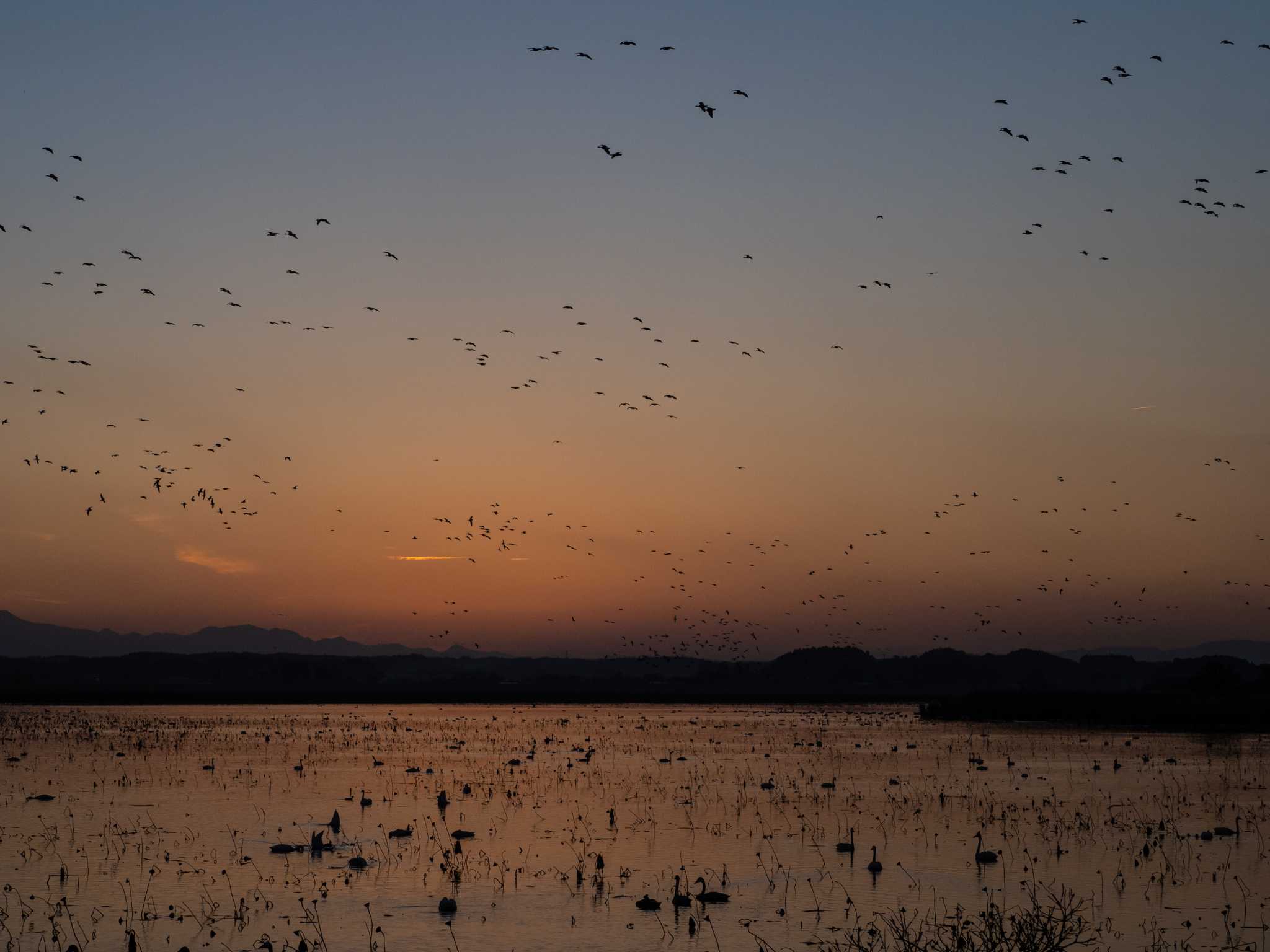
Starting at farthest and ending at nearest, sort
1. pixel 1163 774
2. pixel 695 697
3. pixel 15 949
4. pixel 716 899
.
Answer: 1. pixel 695 697
2. pixel 1163 774
3. pixel 716 899
4. pixel 15 949

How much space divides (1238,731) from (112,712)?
8145 cm

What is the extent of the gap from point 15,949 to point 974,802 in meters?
27.3

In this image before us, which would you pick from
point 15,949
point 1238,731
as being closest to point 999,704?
point 1238,731

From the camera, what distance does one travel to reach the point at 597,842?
30844 millimetres

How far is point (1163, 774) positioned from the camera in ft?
156

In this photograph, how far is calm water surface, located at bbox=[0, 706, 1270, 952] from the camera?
22.0 metres

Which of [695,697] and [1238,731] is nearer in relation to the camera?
[1238,731]

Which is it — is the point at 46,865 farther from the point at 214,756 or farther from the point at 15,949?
the point at 214,756

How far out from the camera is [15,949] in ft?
65.2

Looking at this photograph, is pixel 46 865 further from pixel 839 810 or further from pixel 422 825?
pixel 839 810

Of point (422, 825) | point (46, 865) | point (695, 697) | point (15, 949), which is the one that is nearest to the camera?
point (15, 949)

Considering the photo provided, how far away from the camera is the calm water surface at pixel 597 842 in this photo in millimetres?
21953

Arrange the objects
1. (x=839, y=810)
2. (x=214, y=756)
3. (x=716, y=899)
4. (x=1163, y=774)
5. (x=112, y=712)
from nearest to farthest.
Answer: (x=716, y=899) → (x=839, y=810) → (x=1163, y=774) → (x=214, y=756) → (x=112, y=712)

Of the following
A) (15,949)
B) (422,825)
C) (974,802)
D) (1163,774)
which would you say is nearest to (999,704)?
(1163,774)
